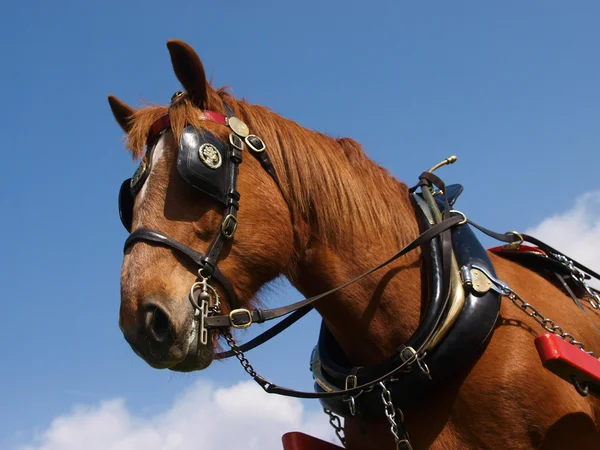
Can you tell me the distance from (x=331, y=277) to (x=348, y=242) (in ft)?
→ 0.73

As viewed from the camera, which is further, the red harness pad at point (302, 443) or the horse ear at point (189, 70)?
the red harness pad at point (302, 443)

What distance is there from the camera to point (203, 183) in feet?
10.7

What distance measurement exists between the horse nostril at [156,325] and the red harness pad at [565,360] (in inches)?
70.6

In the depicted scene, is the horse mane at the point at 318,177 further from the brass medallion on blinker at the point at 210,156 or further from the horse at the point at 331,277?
the brass medallion on blinker at the point at 210,156

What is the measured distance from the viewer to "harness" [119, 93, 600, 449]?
10.4 feet

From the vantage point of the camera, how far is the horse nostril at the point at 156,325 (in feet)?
9.87

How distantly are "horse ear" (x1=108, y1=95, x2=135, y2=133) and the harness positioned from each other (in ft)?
2.31

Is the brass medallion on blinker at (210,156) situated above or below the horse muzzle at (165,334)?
above

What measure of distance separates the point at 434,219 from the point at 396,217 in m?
0.22

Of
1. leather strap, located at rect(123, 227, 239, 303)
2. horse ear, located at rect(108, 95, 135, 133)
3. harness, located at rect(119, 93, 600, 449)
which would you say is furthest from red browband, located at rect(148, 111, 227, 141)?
leather strap, located at rect(123, 227, 239, 303)

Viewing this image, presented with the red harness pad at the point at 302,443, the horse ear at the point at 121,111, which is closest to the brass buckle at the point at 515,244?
the red harness pad at the point at 302,443

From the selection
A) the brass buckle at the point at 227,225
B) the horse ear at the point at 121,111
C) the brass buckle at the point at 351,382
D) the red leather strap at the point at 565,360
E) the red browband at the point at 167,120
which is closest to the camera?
the red leather strap at the point at 565,360

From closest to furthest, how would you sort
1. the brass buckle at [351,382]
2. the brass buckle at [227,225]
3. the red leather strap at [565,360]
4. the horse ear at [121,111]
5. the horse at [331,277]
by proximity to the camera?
the red leather strap at [565,360] → the horse at [331,277] → the brass buckle at [227,225] → the brass buckle at [351,382] → the horse ear at [121,111]

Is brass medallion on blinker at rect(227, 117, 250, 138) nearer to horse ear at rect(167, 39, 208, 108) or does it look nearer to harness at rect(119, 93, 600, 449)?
harness at rect(119, 93, 600, 449)
